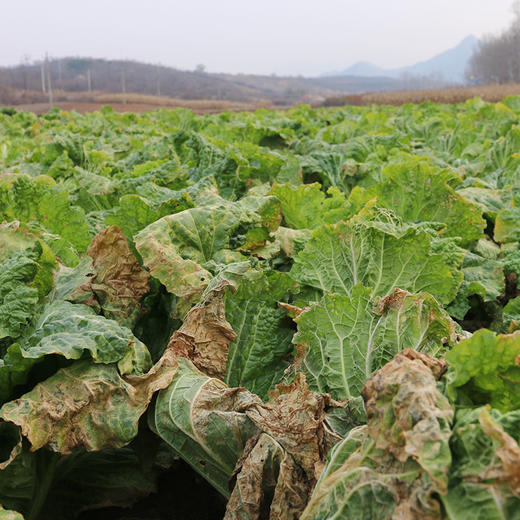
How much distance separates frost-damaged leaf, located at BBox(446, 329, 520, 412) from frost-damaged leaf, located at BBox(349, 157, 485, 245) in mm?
2135

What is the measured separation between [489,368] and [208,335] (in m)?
1.18

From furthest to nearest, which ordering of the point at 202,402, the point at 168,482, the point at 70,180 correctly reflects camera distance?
the point at 70,180, the point at 168,482, the point at 202,402

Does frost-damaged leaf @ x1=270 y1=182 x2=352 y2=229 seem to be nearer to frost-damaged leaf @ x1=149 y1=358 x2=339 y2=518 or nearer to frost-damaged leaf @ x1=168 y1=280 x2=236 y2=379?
frost-damaged leaf @ x1=168 y1=280 x2=236 y2=379

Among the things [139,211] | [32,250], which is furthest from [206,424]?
[139,211]

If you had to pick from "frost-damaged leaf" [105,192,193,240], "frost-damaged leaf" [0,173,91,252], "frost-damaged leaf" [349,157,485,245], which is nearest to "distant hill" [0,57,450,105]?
"frost-damaged leaf" [0,173,91,252]

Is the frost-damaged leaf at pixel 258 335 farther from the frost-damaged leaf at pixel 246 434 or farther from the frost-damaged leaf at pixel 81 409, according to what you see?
the frost-damaged leaf at pixel 81 409

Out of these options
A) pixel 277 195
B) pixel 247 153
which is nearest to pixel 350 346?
pixel 277 195

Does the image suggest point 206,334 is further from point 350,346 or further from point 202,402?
point 350,346

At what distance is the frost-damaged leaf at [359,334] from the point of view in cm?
191

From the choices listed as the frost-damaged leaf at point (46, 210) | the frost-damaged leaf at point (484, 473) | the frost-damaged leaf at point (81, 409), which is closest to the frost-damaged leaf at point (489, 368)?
the frost-damaged leaf at point (484, 473)

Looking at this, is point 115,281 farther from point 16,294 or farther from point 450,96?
point 450,96

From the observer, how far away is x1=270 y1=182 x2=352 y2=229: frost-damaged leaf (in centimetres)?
359

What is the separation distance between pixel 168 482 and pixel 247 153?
3177 mm

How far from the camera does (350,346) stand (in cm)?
204
